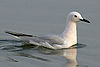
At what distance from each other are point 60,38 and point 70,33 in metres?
0.57

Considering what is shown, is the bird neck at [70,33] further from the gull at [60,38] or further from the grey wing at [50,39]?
the grey wing at [50,39]

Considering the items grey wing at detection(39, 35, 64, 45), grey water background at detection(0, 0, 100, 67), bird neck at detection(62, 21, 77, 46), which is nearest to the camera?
grey water background at detection(0, 0, 100, 67)

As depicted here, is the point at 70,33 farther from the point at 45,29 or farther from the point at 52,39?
the point at 45,29

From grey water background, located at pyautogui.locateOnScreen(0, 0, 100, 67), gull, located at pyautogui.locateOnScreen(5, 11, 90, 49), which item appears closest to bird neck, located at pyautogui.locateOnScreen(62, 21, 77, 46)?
gull, located at pyautogui.locateOnScreen(5, 11, 90, 49)

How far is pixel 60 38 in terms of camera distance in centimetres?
1365

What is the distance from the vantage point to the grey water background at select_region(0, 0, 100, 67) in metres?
12.1

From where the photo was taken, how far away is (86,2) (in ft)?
56.9

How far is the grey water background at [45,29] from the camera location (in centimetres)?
1207

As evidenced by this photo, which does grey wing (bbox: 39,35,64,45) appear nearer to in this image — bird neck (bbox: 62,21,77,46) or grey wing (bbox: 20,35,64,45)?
grey wing (bbox: 20,35,64,45)

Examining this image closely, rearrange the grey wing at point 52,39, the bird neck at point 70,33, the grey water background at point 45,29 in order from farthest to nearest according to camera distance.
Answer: the bird neck at point 70,33, the grey wing at point 52,39, the grey water background at point 45,29

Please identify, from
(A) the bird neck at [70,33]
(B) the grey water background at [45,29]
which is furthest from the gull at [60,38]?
(B) the grey water background at [45,29]

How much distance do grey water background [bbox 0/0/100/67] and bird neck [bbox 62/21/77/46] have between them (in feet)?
0.94

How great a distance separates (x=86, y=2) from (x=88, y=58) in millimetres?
5323

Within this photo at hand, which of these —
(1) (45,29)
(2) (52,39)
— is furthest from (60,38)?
(1) (45,29)
